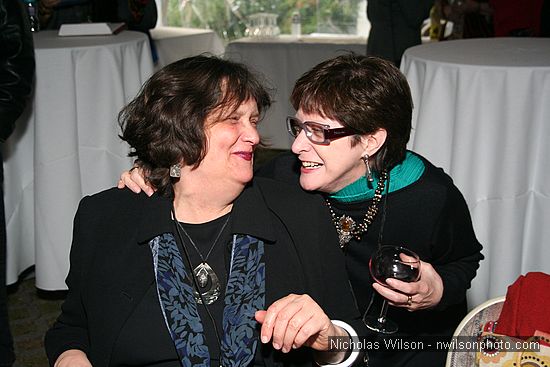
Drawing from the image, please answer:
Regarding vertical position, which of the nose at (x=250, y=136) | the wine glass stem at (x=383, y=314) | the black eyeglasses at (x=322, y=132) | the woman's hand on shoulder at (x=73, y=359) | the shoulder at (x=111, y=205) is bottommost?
the wine glass stem at (x=383, y=314)

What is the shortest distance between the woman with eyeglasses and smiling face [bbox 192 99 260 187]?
0.20 meters

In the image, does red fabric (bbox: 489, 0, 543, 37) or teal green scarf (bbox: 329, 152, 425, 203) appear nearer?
teal green scarf (bbox: 329, 152, 425, 203)

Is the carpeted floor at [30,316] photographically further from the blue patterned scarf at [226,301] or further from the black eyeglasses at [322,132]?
the black eyeglasses at [322,132]

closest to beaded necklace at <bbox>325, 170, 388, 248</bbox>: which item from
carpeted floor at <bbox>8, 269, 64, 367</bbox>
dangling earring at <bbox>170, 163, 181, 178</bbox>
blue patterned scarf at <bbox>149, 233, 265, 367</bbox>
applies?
blue patterned scarf at <bbox>149, 233, 265, 367</bbox>

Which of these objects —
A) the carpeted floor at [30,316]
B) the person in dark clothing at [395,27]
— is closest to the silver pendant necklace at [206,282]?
the carpeted floor at [30,316]

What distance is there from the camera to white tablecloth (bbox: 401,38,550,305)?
8.95ft

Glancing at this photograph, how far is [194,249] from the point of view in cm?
174

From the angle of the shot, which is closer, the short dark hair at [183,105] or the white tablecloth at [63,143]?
the short dark hair at [183,105]

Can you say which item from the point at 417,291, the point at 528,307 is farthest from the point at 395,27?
the point at 528,307

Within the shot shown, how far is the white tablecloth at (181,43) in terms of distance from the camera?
249 inches

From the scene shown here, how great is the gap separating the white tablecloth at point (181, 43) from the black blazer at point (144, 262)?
4290 millimetres

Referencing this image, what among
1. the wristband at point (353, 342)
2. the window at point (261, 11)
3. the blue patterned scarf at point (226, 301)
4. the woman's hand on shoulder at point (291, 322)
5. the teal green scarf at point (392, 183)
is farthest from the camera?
the window at point (261, 11)

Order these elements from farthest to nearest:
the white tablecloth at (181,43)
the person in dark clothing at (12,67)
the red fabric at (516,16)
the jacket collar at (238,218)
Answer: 1. the white tablecloth at (181,43)
2. the red fabric at (516,16)
3. the person in dark clothing at (12,67)
4. the jacket collar at (238,218)

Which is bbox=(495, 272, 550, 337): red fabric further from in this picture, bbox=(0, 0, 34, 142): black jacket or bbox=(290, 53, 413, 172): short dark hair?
bbox=(0, 0, 34, 142): black jacket
